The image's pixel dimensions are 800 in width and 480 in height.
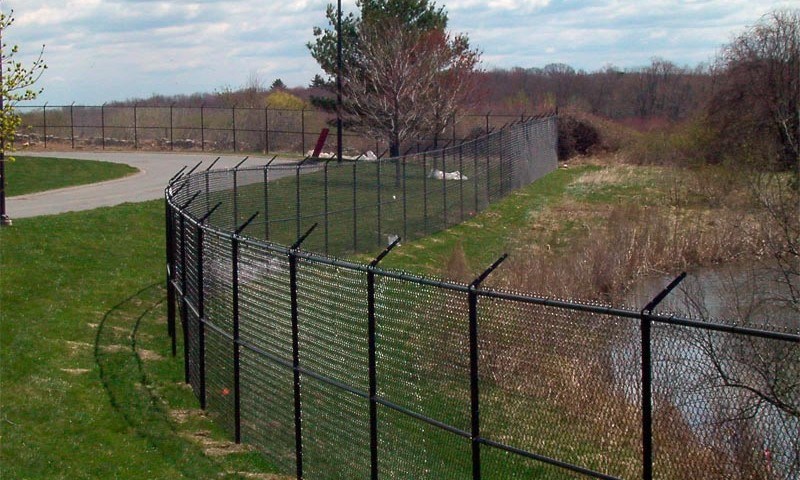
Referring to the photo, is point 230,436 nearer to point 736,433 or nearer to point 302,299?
point 302,299

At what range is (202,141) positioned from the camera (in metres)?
51.8

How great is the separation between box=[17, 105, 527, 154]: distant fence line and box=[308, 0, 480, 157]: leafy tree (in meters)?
7.01

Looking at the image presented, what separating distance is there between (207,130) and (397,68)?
23786mm

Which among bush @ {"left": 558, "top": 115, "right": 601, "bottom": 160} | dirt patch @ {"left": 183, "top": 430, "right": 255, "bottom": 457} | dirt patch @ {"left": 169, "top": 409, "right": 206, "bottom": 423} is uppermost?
bush @ {"left": 558, "top": 115, "right": 601, "bottom": 160}

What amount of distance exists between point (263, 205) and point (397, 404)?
13691 millimetres

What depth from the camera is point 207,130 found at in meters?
56.5

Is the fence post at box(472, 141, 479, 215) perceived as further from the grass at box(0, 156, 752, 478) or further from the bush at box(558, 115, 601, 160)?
the bush at box(558, 115, 601, 160)

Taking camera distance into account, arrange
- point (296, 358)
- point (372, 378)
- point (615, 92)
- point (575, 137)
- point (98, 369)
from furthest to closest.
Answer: point (615, 92) < point (575, 137) < point (98, 369) < point (296, 358) < point (372, 378)

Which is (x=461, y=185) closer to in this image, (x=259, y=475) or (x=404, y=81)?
(x=404, y=81)

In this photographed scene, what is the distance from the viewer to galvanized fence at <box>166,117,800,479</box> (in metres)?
5.09

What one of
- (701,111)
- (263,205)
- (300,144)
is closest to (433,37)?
(701,111)

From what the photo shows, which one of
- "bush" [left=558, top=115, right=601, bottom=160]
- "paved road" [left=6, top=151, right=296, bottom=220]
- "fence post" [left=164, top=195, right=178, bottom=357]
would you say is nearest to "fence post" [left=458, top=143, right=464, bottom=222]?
"paved road" [left=6, top=151, right=296, bottom=220]

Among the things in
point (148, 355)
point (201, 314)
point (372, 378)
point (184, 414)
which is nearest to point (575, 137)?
point (148, 355)

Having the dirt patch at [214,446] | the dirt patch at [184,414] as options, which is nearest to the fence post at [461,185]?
the dirt patch at [184,414]
